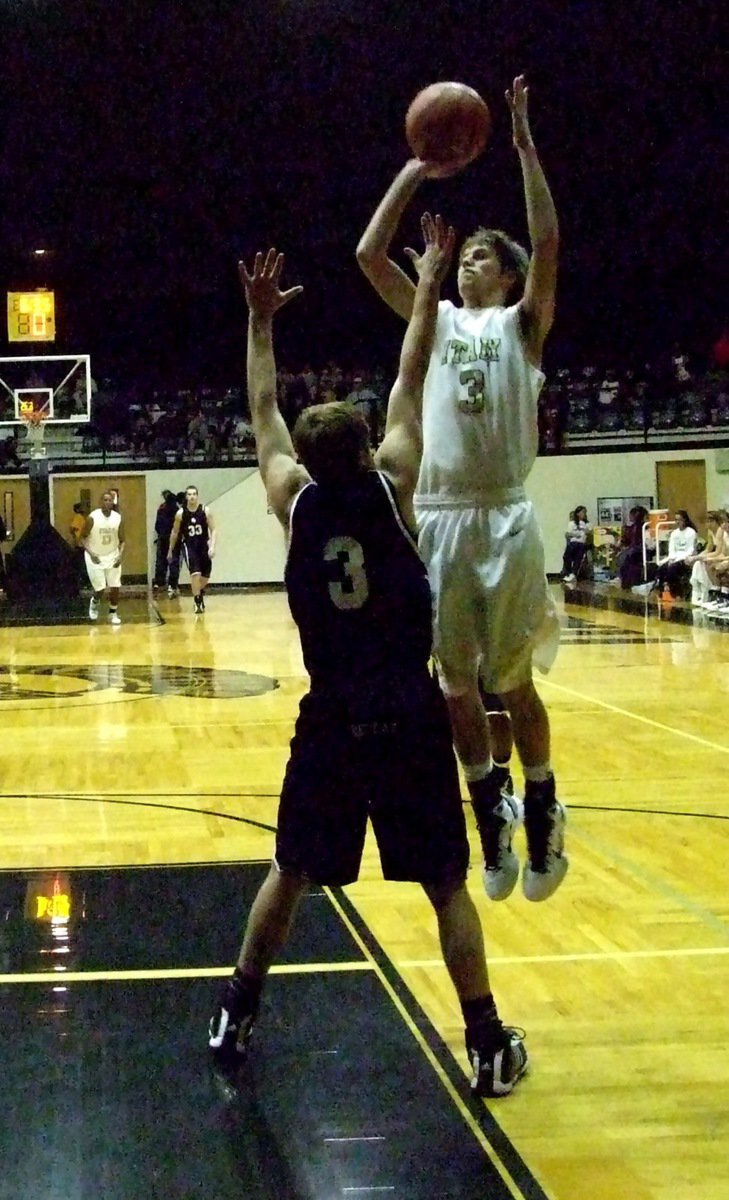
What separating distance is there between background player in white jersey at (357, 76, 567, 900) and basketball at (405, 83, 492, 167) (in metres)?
0.08

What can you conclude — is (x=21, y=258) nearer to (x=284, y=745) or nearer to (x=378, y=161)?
(x=378, y=161)

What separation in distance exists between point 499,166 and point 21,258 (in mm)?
10175

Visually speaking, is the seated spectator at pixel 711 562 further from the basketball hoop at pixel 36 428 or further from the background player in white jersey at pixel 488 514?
the background player in white jersey at pixel 488 514

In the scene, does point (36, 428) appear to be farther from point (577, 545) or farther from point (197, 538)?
point (577, 545)

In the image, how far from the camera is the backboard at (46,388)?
65.7ft

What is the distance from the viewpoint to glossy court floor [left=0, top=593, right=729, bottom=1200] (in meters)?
2.65

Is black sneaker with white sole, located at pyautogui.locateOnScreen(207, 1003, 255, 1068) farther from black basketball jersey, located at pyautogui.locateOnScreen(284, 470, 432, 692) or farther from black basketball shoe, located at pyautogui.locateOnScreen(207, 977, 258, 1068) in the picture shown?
black basketball jersey, located at pyautogui.locateOnScreen(284, 470, 432, 692)

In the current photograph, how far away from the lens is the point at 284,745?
302 inches

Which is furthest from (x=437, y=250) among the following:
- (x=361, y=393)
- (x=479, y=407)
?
(x=361, y=393)

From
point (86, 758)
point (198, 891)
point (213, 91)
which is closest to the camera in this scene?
point (198, 891)

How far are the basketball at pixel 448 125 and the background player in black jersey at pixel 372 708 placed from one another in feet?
3.00

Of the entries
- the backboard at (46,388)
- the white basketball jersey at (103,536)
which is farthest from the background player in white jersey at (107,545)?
the backboard at (46,388)

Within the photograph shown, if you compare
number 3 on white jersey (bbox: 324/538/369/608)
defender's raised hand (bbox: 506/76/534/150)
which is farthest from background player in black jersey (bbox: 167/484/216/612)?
number 3 on white jersey (bbox: 324/538/369/608)

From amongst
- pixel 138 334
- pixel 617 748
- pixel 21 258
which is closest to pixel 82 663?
pixel 617 748
